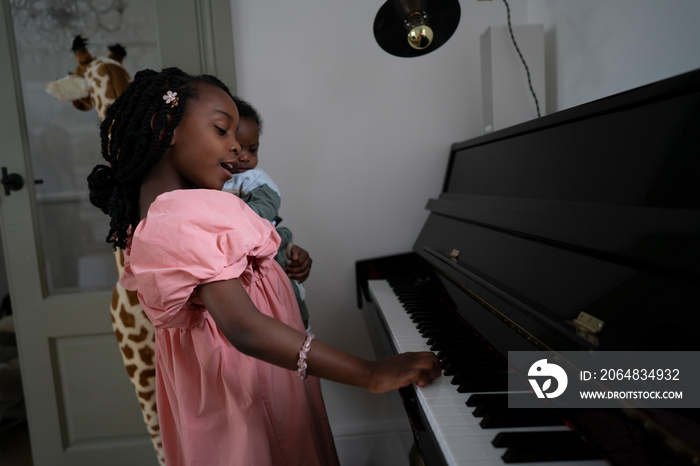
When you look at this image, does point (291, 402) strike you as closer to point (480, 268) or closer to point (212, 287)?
point (212, 287)

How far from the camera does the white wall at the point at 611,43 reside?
4.32 ft

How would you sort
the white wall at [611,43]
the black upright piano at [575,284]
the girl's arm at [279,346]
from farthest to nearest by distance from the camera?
the white wall at [611,43] < the girl's arm at [279,346] < the black upright piano at [575,284]

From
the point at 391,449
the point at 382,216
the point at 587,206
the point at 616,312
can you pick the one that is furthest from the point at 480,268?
the point at 391,449

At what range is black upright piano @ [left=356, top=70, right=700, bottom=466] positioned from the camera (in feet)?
2.03

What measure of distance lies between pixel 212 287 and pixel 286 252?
2.42ft

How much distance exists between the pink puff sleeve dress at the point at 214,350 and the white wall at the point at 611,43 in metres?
1.31

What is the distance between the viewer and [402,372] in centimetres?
82

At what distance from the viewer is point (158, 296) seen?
2.78 ft

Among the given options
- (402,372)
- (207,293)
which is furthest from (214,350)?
(402,372)

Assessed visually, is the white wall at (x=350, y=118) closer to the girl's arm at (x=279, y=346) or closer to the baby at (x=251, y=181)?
the baby at (x=251, y=181)

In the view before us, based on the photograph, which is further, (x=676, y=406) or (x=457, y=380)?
(x=457, y=380)

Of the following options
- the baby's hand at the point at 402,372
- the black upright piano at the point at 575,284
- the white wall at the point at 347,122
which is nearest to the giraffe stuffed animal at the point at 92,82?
the white wall at the point at 347,122

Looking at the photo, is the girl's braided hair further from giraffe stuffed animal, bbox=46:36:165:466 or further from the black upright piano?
the black upright piano

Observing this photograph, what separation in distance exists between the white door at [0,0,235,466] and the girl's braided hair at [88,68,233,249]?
102 centimetres
